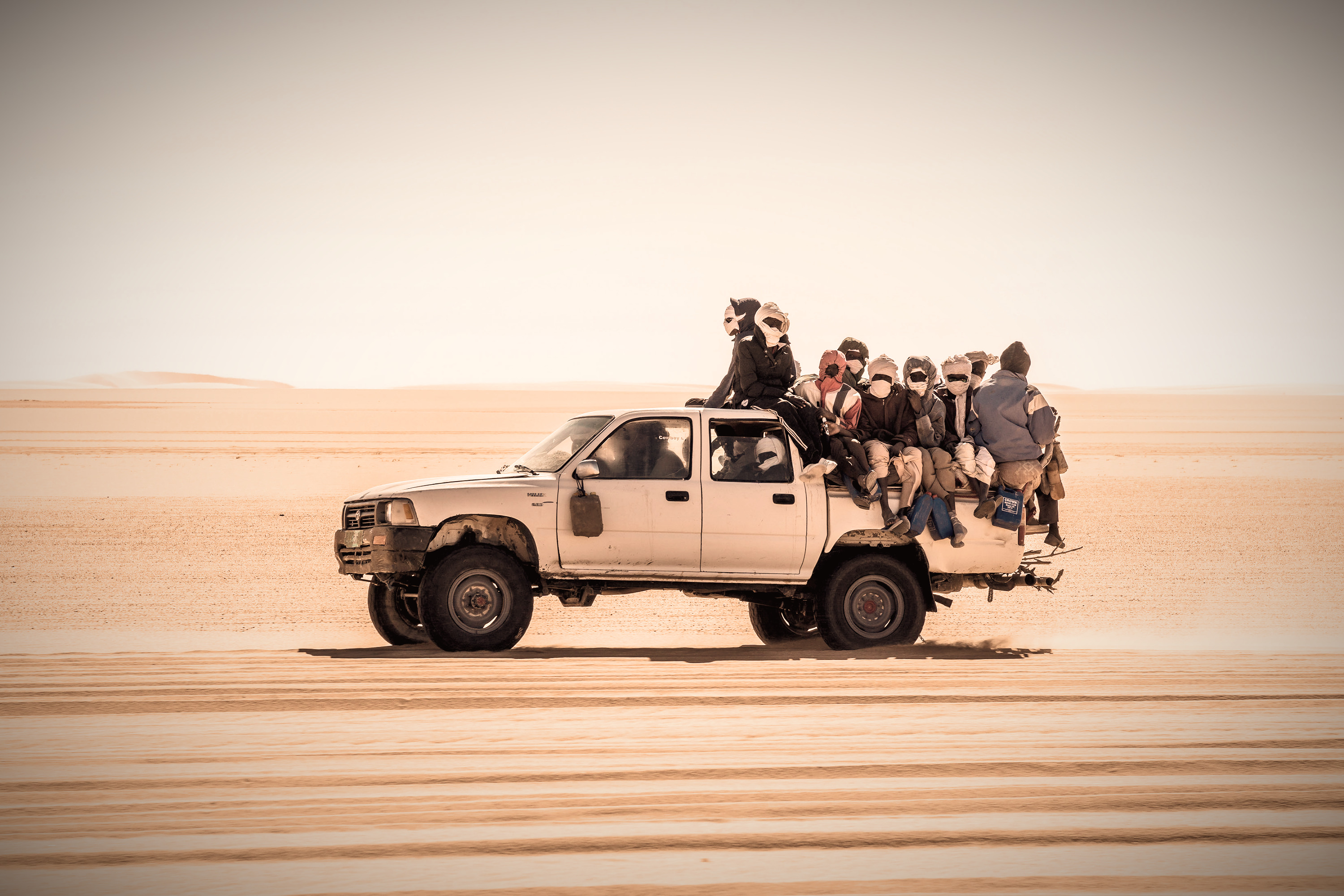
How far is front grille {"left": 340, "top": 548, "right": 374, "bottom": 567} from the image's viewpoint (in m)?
9.33

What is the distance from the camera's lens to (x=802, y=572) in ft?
32.1

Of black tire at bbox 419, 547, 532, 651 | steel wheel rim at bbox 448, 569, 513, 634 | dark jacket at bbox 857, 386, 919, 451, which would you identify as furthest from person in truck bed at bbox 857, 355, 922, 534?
steel wheel rim at bbox 448, 569, 513, 634

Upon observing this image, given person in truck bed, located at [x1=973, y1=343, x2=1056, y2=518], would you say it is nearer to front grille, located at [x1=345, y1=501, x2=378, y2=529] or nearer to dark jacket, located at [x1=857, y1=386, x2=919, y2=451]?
dark jacket, located at [x1=857, y1=386, x2=919, y2=451]

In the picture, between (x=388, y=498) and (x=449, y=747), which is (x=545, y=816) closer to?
(x=449, y=747)

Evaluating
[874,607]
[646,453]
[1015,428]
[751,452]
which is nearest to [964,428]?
[1015,428]

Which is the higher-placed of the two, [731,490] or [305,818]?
[731,490]

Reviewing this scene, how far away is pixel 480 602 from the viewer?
940cm

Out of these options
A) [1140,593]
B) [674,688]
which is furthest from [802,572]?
[1140,593]

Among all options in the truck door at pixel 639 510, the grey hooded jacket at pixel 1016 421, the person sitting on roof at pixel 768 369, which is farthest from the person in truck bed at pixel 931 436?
the truck door at pixel 639 510

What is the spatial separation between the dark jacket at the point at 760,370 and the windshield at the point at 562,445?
1160 mm

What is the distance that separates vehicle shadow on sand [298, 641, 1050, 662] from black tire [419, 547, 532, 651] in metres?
0.11

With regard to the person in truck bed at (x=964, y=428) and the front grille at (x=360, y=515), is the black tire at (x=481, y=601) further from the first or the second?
the person in truck bed at (x=964, y=428)

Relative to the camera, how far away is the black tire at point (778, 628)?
36.7ft

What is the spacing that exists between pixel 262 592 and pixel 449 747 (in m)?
8.66
